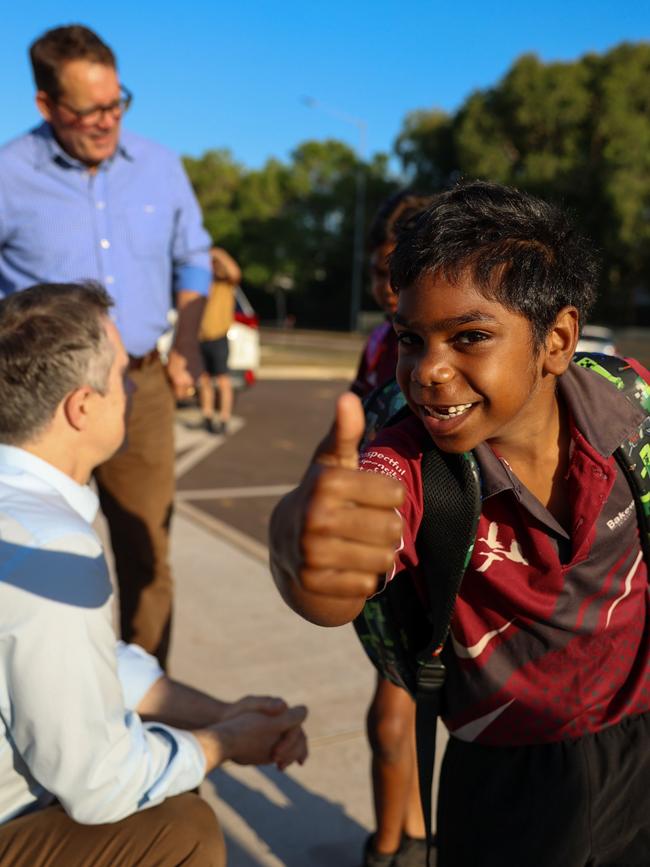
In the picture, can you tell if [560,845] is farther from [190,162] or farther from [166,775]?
[190,162]

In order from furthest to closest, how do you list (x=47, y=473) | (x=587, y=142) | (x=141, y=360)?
(x=587, y=142) < (x=141, y=360) < (x=47, y=473)

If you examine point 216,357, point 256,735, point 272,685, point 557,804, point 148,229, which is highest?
point 148,229

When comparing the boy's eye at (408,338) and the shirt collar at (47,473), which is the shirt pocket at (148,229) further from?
the boy's eye at (408,338)

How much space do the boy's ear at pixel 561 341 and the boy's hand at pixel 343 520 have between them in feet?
2.07

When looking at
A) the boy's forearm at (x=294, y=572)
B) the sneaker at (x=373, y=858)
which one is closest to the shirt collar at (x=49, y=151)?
the sneaker at (x=373, y=858)

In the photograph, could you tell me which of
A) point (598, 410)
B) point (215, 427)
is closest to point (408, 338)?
point (598, 410)

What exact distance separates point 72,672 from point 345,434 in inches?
34.0

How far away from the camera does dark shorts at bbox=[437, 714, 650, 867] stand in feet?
5.22

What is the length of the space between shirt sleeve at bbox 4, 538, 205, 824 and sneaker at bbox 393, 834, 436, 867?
3.20 feet

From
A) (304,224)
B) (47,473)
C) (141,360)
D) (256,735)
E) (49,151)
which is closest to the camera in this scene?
(47,473)

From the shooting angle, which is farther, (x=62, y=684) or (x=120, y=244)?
(x=120, y=244)

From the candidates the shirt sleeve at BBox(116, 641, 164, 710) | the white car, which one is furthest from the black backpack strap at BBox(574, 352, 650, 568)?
the white car

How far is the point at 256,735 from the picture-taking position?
207 cm

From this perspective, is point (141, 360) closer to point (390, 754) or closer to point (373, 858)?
point (390, 754)
